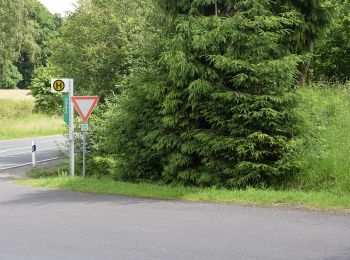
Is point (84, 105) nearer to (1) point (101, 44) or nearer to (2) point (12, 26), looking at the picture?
(1) point (101, 44)

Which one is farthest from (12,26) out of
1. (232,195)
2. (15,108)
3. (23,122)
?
(232,195)

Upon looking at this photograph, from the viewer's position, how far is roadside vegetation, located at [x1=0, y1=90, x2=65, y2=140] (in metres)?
46.9

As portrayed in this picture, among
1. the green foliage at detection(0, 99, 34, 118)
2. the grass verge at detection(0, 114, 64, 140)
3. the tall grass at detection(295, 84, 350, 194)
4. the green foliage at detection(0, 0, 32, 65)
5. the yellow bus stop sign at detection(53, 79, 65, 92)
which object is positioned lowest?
the grass verge at detection(0, 114, 64, 140)

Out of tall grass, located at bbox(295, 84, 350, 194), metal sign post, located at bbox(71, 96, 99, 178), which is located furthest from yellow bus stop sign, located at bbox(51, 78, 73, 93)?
tall grass, located at bbox(295, 84, 350, 194)

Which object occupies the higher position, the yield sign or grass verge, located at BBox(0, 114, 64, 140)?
the yield sign

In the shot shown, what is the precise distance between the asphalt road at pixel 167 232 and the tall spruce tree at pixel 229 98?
2342 millimetres

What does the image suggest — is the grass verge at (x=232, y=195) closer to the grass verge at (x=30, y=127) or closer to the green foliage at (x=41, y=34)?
the grass verge at (x=30, y=127)

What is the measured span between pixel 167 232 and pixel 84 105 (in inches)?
356

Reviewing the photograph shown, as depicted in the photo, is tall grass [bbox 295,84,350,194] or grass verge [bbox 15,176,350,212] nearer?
grass verge [bbox 15,176,350,212]

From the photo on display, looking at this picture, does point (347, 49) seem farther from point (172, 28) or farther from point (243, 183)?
point (243, 183)

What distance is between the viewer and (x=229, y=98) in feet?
42.4

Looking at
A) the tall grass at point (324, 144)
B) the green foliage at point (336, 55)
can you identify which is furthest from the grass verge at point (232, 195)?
the green foliage at point (336, 55)

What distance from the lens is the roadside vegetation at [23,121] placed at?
46.9 meters

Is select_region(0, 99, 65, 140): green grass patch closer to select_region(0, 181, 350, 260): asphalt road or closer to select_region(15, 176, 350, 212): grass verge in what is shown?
select_region(15, 176, 350, 212): grass verge
